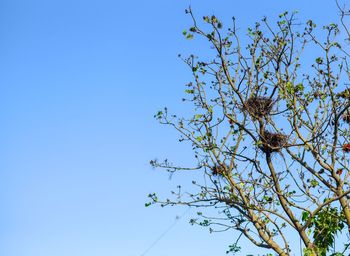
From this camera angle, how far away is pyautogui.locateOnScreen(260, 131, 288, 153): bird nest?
13750 mm

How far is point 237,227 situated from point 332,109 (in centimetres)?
342

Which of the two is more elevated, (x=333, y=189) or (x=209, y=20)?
(x=209, y=20)

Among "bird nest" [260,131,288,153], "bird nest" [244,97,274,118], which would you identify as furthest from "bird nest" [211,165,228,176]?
"bird nest" [244,97,274,118]

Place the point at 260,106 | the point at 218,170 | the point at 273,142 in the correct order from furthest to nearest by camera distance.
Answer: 1. the point at 218,170
2. the point at 260,106
3. the point at 273,142

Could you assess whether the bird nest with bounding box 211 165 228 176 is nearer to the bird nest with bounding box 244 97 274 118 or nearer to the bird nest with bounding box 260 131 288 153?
the bird nest with bounding box 260 131 288 153

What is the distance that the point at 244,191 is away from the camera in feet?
47.3

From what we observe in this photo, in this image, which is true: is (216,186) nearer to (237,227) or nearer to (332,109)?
(237,227)

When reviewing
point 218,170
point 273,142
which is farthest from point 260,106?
point 218,170

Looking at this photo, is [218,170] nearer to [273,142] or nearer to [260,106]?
[273,142]

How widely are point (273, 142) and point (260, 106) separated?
0.85 m

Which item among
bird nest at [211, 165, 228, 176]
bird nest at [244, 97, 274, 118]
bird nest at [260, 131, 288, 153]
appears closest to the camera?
bird nest at [260, 131, 288, 153]

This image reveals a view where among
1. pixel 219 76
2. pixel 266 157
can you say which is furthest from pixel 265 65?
pixel 266 157

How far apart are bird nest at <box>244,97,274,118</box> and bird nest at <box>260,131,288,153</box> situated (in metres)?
0.45

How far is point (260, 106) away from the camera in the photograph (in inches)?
553
